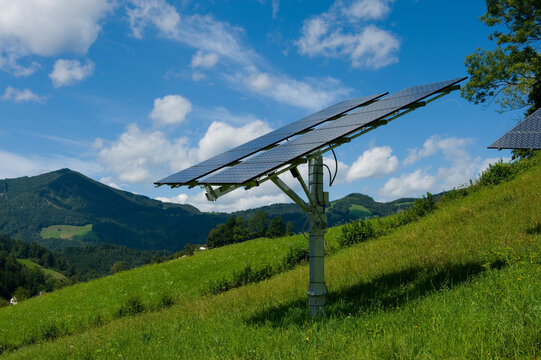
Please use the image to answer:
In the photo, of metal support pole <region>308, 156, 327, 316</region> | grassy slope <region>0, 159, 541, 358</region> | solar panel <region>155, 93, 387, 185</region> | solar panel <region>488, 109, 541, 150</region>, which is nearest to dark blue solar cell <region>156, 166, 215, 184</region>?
solar panel <region>155, 93, 387, 185</region>

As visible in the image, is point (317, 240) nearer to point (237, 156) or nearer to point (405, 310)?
point (405, 310)

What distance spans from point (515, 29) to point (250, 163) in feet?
123

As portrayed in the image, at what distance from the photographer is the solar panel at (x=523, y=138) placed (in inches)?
436

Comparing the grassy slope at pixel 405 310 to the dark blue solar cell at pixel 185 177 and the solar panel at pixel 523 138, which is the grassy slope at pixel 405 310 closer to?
the solar panel at pixel 523 138

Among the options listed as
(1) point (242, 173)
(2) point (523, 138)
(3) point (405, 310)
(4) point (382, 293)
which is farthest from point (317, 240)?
(2) point (523, 138)

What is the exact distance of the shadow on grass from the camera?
8.84 metres

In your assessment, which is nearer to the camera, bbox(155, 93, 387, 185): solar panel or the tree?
bbox(155, 93, 387, 185): solar panel

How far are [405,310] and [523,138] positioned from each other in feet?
25.0

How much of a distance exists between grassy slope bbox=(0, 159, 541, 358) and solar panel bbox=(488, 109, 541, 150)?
2916 millimetres

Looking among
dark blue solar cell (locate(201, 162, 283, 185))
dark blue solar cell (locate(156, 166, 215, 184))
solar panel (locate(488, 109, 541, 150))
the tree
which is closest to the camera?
dark blue solar cell (locate(201, 162, 283, 185))

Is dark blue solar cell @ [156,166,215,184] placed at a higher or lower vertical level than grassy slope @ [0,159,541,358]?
higher

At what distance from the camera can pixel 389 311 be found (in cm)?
809

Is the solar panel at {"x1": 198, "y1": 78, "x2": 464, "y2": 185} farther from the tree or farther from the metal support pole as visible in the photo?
the tree

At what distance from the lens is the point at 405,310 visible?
25.7ft
